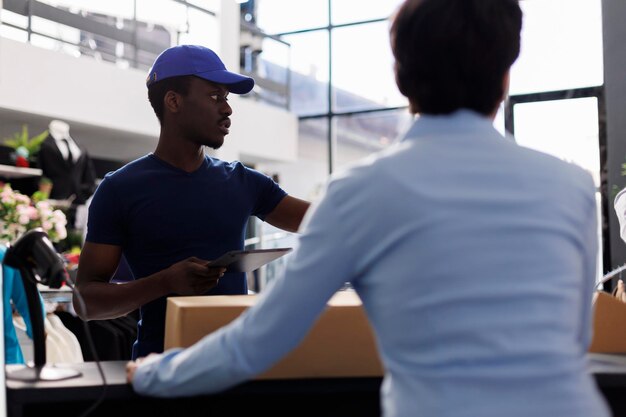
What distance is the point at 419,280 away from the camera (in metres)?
0.83

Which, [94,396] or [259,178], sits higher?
[259,178]

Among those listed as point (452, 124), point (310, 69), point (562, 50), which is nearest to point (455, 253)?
point (452, 124)

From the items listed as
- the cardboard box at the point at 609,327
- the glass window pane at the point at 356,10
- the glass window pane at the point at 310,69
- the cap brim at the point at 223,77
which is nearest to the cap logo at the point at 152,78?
the cap brim at the point at 223,77

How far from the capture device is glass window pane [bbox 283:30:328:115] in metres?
10.3

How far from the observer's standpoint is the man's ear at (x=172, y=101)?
6.35 feet

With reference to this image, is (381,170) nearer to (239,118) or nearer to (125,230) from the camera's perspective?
(125,230)

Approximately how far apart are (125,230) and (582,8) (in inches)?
285

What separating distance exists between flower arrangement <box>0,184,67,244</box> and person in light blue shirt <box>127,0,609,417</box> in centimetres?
413

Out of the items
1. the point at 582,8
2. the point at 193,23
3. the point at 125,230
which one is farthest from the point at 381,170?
the point at 193,23

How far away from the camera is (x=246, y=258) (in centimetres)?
148

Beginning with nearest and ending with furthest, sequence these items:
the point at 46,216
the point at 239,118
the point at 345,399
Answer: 1. the point at 345,399
2. the point at 46,216
3. the point at 239,118

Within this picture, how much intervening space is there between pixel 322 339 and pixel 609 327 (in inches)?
22.1

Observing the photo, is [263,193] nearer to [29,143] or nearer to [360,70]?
[29,143]

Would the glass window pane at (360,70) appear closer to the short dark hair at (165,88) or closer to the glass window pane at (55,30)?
the glass window pane at (55,30)
